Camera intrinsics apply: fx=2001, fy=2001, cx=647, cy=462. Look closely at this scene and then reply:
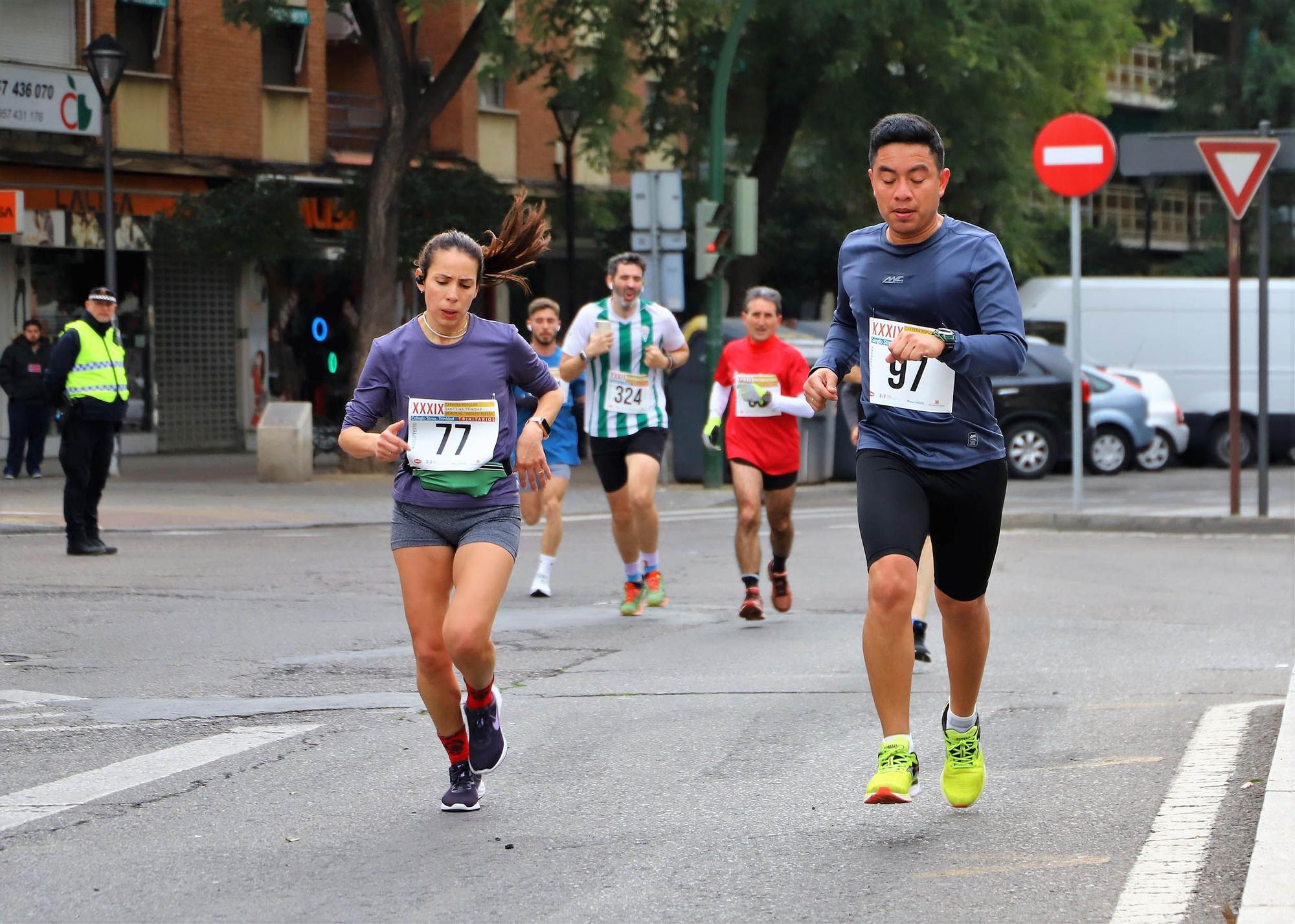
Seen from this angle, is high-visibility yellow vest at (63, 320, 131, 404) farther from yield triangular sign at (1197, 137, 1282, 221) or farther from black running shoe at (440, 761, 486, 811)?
yield triangular sign at (1197, 137, 1282, 221)

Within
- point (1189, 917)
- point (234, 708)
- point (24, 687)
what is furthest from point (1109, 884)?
point (24, 687)

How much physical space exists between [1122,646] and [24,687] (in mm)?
5038

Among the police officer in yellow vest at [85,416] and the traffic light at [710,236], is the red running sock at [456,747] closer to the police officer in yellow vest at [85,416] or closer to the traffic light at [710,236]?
the police officer in yellow vest at [85,416]

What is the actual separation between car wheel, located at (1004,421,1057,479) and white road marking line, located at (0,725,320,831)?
60.5ft

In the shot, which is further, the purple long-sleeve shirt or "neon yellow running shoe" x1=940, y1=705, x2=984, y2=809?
the purple long-sleeve shirt

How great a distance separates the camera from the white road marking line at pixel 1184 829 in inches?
180

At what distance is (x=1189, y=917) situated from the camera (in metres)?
4.45

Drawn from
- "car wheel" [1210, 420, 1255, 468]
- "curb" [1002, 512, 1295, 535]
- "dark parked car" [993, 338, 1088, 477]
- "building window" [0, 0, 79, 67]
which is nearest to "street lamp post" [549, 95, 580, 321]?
"dark parked car" [993, 338, 1088, 477]

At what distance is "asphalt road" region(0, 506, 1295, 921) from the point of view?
482cm

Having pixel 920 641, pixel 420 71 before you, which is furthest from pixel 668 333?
pixel 420 71

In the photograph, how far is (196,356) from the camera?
2905 cm

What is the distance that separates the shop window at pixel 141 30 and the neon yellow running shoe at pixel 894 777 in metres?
24.3

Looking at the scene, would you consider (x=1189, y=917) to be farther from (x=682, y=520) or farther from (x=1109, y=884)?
(x=682, y=520)

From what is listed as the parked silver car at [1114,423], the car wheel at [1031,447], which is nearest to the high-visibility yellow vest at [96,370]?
the car wheel at [1031,447]
